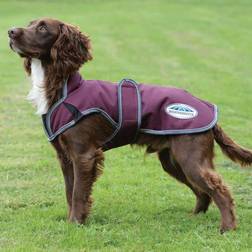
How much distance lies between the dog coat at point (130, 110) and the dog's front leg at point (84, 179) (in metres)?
0.31

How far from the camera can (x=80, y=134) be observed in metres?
6.09

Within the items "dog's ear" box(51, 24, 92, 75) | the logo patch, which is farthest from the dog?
the logo patch

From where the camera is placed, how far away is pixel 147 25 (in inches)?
1174

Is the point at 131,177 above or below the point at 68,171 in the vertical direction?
below

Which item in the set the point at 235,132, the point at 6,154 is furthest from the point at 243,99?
the point at 6,154

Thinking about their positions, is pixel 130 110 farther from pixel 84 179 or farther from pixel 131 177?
pixel 131 177

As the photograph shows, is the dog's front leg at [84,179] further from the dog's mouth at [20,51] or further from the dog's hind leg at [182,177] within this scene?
the dog's mouth at [20,51]

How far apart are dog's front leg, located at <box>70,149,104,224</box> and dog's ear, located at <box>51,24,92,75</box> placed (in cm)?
80

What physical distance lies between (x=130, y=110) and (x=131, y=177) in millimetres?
2120

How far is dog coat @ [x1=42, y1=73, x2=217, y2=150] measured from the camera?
239 inches

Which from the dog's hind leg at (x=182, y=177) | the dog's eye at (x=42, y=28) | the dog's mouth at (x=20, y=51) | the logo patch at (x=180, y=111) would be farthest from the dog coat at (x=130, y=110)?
the dog's hind leg at (x=182, y=177)

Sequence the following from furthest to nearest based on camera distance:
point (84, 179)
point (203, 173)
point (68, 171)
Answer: point (68, 171) → point (84, 179) → point (203, 173)

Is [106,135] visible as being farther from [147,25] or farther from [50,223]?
[147,25]

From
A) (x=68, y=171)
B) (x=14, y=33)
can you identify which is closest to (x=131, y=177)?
(x=68, y=171)
